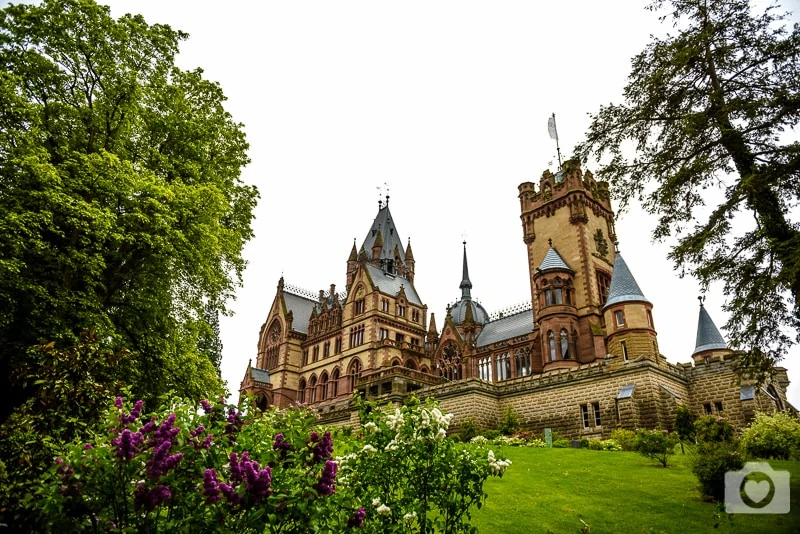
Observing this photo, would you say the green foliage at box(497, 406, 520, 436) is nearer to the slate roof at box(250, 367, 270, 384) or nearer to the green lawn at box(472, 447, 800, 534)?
the green lawn at box(472, 447, 800, 534)

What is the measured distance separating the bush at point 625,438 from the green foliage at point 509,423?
21.1 feet

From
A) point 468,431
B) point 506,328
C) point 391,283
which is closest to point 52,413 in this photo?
point 468,431

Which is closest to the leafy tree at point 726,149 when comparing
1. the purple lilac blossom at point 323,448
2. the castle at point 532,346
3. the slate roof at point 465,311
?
the castle at point 532,346

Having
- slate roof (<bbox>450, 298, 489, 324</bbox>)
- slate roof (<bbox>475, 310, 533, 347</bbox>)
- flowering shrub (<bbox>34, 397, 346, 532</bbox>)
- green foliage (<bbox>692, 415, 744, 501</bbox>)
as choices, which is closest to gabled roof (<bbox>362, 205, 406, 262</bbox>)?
slate roof (<bbox>450, 298, 489, 324</bbox>)

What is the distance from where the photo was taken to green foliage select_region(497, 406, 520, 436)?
3030 cm

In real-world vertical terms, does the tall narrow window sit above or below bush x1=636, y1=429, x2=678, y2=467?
above

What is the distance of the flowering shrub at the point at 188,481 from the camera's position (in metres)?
5.57

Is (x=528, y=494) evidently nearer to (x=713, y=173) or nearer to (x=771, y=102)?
(x=713, y=173)

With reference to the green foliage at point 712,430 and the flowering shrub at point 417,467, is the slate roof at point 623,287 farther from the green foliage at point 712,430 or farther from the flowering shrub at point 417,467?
the flowering shrub at point 417,467

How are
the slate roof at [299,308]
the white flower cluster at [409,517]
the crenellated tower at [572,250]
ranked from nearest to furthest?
1. the white flower cluster at [409,517]
2. the crenellated tower at [572,250]
3. the slate roof at [299,308]

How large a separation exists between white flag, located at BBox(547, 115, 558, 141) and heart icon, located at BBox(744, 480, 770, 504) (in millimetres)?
41504

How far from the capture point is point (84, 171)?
14.8 m

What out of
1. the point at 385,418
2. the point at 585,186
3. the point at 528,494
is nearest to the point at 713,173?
the point at 528,494

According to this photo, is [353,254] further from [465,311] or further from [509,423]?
[509,423]
